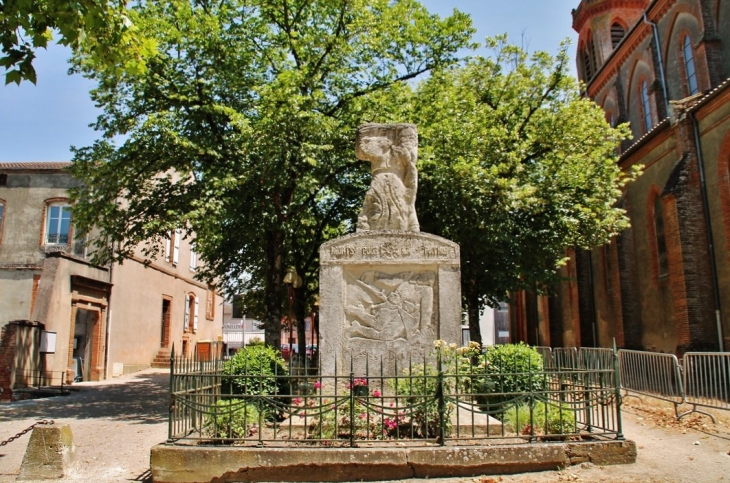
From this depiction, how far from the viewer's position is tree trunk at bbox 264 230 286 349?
16.2 metres

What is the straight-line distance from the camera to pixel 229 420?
703cm

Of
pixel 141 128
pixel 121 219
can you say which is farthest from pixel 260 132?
pixel 121 219

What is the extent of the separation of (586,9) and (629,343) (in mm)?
21996

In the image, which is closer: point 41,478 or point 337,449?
point 337,449

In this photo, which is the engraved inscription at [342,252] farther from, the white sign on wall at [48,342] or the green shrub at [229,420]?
the white sign on wall at [48,342]

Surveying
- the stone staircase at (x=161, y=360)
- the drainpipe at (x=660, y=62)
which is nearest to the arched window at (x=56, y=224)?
the stone staircase at (x=161, y=360)

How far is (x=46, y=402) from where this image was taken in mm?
15641

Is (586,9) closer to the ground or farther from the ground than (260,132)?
farther from the ground

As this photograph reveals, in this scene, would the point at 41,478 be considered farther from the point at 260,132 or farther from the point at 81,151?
the point at 81,151

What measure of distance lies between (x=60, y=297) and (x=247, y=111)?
973 centimetres

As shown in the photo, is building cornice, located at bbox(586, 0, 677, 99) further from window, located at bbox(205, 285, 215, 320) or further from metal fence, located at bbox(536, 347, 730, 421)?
window, located at bbox(205, 285, 215, 320)

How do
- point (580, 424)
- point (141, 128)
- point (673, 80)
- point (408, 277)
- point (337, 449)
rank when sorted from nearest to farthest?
1. point (337, 449)
2. point (580, 424)
3. point (408, 277)
4. point (141, 128)
5. point (673, 80)

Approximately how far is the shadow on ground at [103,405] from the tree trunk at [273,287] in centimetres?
321

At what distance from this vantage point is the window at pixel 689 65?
74.3 ft
